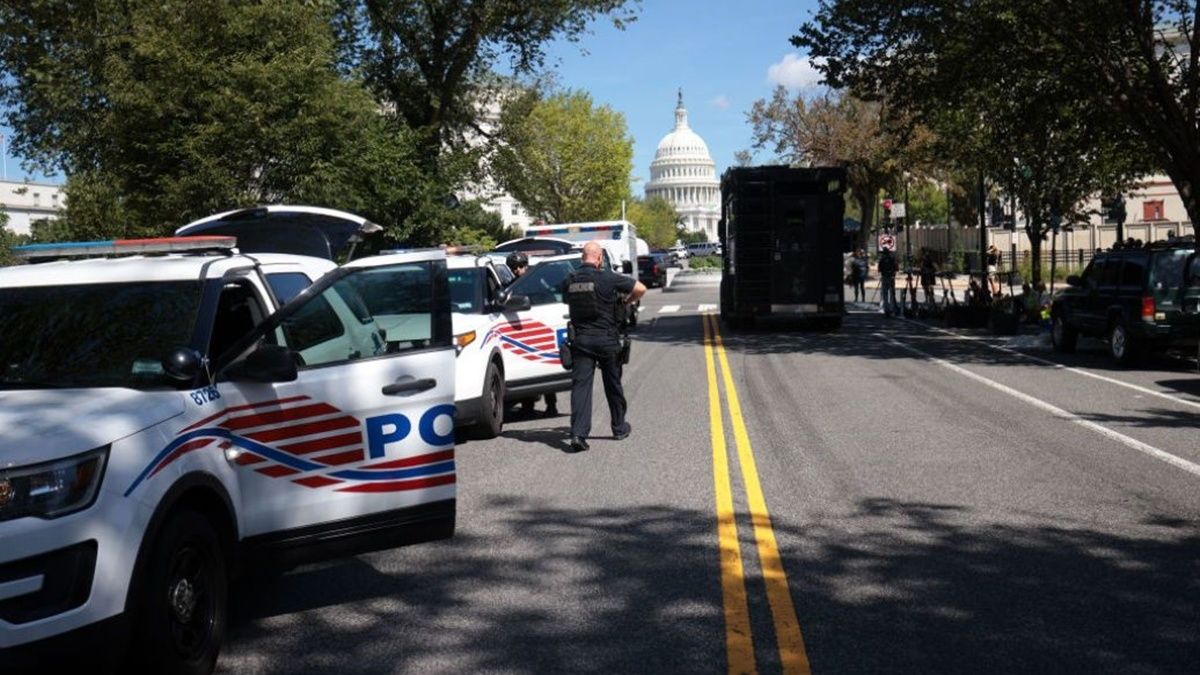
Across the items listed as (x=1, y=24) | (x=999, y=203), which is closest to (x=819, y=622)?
(x=1, y=24)

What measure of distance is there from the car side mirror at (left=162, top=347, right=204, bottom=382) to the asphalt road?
1317 millimetres

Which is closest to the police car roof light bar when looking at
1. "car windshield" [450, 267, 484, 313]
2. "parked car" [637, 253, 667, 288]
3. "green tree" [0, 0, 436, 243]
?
"car windshield" [450, 267, 484, 313]

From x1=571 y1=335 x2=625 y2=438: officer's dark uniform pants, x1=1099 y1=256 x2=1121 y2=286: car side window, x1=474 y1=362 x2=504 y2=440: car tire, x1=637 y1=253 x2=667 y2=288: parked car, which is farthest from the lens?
x1=637 y1=253 x2=667 y2=288: parked car

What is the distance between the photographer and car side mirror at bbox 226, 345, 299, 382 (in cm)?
523

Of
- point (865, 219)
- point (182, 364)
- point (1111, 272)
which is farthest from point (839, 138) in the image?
point (182, 364)

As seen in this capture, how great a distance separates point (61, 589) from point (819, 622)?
3326 millimetres

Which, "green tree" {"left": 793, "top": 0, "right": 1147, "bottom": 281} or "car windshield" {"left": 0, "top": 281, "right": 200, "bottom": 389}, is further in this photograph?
"green tree" {"left": 793, "top": 0, "right": 1147, "bottom": 281}

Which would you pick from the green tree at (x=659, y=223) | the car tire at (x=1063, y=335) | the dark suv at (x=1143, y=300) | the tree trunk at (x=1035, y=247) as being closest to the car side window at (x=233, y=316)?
the dark suv at (x=1143, y=300)

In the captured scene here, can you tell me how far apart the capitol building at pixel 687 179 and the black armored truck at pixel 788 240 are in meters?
162

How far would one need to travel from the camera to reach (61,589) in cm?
410

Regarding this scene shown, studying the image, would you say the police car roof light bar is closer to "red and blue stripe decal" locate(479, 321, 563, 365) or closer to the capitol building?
"red and blue stripe decal" locate(479, 321, 563, 365)

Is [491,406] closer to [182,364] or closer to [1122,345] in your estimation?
[182,364]

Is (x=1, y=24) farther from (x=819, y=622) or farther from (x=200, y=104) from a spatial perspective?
(x=819, y=622)

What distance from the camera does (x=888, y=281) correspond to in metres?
31.5
